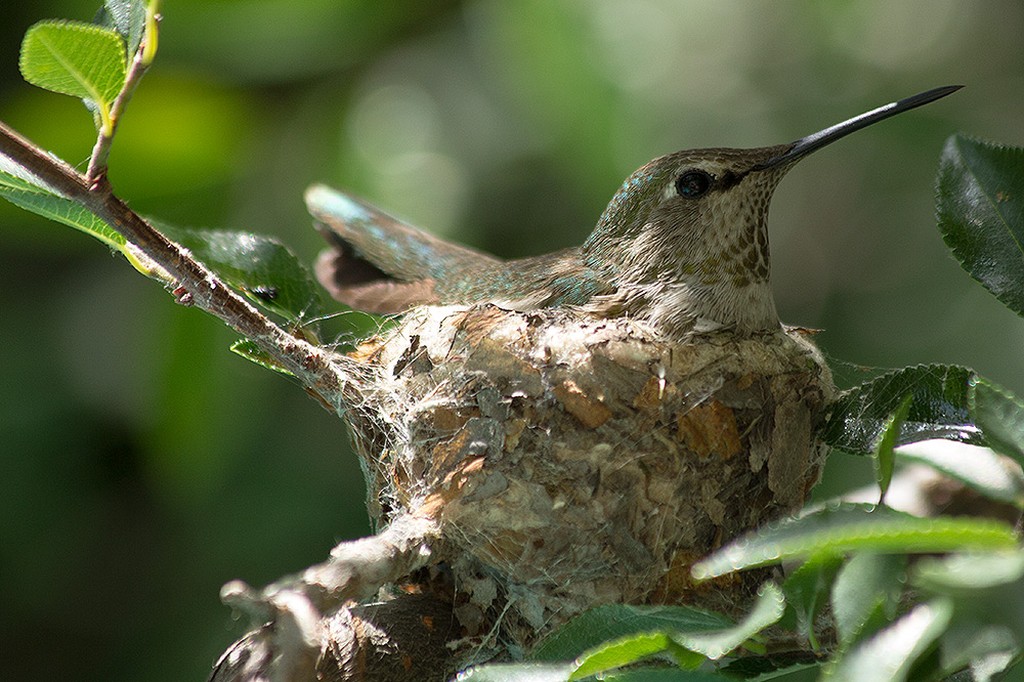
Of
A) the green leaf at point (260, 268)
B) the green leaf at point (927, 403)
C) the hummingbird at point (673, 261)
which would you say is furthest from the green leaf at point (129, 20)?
the hummingbird at point (673, 261)

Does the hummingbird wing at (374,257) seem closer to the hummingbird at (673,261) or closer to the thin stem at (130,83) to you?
the hummingbird at (673,261)

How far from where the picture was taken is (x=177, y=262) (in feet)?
5.58

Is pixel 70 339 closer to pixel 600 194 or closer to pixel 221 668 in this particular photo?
pixel 600 194

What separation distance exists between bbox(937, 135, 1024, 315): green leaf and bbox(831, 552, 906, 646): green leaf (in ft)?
1.88

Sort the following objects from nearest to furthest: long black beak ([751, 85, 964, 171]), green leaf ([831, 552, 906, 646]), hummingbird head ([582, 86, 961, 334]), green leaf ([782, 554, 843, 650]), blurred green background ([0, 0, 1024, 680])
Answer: green leaf ([831, 552, 906, 646]) < green leaf ([782, 554, 843, 650]) < long black beak ([751, 85, 964, 171]) < hummingbird head ([582, 86, 961, 334]) < blurred green background ([0, 0, 1024, 680])

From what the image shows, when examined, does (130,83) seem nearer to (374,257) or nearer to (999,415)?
(999,415)

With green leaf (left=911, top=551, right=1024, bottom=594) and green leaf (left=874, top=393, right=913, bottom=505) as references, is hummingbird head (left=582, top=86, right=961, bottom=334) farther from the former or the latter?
green leaf (left=911, top=551, right=1024, bottom=594)

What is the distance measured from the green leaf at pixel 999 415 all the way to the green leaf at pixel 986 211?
12.5 inches

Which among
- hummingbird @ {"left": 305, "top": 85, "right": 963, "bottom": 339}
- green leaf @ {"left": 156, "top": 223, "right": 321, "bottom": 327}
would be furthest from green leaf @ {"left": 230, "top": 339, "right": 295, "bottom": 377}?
hummingbird @ {"left": 305, "top": 85, "right": 963, "bottom": 339}

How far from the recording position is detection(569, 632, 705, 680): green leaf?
4.06ft

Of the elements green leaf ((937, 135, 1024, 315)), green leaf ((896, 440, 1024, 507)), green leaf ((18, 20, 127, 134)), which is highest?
green leaf ((18, 20, 127, 134))

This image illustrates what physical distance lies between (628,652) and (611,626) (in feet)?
0.68

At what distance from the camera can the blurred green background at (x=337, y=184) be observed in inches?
128

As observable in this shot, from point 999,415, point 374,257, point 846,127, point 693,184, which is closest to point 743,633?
point 999,415
